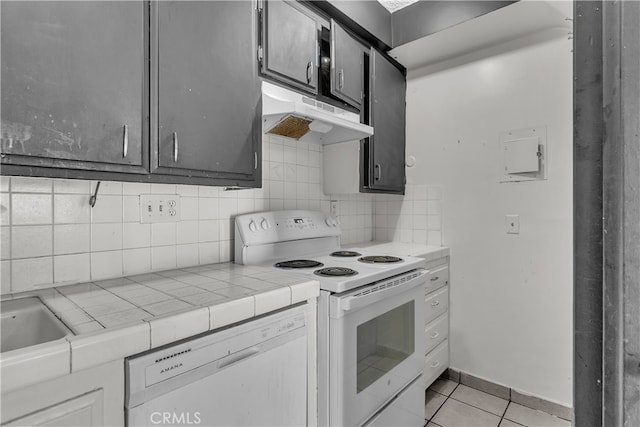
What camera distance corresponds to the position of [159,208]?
1393mm

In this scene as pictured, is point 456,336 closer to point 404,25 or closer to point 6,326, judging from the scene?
point 404,25

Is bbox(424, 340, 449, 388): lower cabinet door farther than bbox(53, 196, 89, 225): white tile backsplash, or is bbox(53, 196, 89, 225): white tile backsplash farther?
bbox(424, 340, 449, 388): lower cabinet door

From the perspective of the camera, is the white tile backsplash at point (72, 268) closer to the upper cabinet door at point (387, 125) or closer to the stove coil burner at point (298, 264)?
the stove coil burner at point (298, 264)

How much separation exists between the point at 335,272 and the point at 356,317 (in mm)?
211

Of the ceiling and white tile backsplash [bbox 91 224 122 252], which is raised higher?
the ceiling

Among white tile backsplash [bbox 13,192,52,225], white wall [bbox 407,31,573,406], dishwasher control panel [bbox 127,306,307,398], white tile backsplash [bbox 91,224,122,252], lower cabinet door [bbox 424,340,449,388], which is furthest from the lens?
lower cabinet door [bbox 424,340,449,388]

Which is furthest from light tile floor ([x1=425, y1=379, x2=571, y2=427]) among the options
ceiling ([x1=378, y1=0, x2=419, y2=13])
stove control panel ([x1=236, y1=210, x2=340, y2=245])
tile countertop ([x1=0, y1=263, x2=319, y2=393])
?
ceiling ([x1=378, y1=0, x2=419, y2=13])

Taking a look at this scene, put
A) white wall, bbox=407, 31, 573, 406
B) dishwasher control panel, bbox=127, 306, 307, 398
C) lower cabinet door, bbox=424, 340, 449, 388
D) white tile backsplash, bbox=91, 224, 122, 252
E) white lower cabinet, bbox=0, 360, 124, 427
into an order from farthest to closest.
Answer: lower cabinet door, bbox=424, 340, 449, 388
white wall, bbox=407, 31, 573, 406
white tile backsplash, bbox=91, 224, 122, 252
dishwasher control panel, bbox=127, 306, 307, 398
white lower cabinet, bbox=0, 360, 124, 427

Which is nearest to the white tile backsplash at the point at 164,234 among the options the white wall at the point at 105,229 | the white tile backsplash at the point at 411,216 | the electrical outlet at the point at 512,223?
the white wall at the point at 105,229

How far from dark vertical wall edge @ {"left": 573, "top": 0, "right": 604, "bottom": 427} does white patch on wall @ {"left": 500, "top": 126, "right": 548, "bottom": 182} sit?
→ 6.05ft

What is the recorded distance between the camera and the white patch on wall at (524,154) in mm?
1927

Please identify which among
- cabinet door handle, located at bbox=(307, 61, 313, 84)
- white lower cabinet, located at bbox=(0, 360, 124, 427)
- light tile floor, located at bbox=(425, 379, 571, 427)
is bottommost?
light tile floor, located at bbox=(425, 379, 571, 427)

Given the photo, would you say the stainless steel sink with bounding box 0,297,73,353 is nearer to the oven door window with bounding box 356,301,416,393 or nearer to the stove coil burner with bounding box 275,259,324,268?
the stove coil burner with bounding box 275,259,324,268

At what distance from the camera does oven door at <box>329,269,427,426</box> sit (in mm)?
1255
